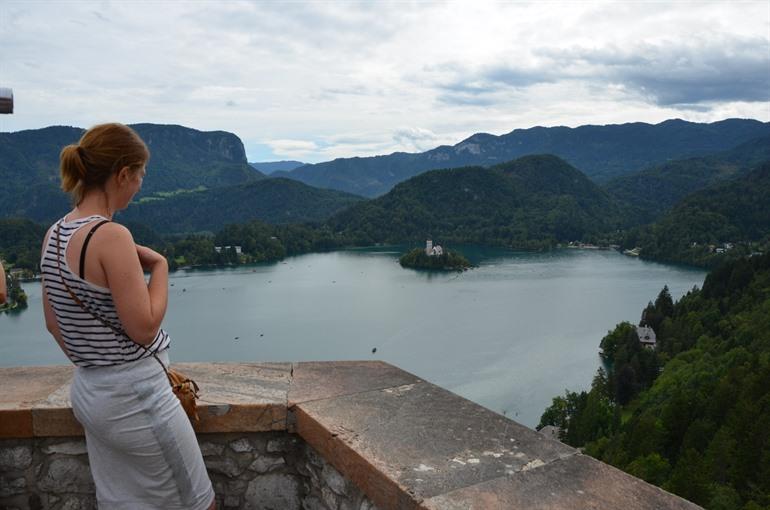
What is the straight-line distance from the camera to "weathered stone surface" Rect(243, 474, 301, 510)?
2195 mm

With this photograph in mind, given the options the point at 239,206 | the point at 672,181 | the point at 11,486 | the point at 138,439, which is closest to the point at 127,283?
the point at 138,439

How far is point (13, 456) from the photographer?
6.93 ft

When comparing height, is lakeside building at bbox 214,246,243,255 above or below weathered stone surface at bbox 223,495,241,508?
below

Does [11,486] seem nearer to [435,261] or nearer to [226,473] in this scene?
[226,473]

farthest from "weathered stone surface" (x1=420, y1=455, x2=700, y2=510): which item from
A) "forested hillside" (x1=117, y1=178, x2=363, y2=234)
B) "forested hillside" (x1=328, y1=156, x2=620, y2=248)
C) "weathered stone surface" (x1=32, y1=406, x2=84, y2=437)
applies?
"forested hillside" (x1=117, y1=178, x2=363, y2=234)

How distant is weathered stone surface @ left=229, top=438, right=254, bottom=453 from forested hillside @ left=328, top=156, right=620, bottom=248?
309 ft

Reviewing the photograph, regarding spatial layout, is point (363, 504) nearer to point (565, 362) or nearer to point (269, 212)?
point (565, 362)

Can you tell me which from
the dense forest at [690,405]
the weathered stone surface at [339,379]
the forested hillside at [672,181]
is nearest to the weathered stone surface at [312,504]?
the weathered stone surface at [339,379]

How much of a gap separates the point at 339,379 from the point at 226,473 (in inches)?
22.4

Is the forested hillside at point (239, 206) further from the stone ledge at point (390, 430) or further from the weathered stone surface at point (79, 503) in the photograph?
the weathered stone surface at point (79, 503)

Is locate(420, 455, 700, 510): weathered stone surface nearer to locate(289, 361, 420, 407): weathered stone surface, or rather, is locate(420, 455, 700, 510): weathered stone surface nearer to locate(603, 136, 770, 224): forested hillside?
locate(289, 361, 420, 407): weathered stone surface

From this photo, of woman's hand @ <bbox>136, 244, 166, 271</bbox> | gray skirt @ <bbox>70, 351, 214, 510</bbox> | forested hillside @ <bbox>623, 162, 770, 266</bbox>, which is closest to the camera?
gray skirt @ <bbox>70, 351, 214, 510</bbox>

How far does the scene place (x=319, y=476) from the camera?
212 cm

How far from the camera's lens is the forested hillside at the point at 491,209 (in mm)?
105500
